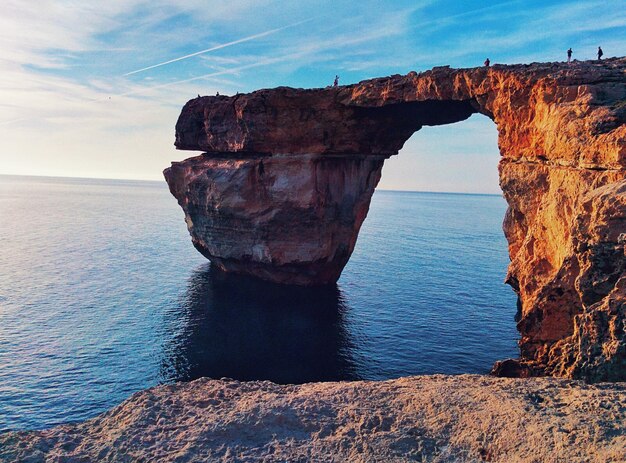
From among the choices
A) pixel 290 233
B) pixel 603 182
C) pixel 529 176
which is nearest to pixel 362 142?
pixel 290 233

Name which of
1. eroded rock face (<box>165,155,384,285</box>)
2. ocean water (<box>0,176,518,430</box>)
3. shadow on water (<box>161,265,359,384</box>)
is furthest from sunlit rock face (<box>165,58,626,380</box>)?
ocean water (<box>0,176,518,430</box>)

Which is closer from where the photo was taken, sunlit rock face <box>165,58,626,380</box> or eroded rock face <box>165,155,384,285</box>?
sunlit rock face <box>165,58,626,380</box>

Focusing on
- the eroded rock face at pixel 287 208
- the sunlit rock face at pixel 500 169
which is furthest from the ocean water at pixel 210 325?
the sunlit rock face at pixel 500 169

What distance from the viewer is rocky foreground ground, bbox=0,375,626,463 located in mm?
14031

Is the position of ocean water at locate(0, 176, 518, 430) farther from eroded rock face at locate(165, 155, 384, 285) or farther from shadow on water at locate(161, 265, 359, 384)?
eroded rock face at locate(165, 155, 384, 285)

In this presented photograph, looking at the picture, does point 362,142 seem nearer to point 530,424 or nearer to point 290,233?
point 290,233

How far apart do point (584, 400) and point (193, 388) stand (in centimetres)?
1531

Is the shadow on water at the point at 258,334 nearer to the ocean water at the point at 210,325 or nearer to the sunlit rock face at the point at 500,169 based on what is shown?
the ocean water at the point at 210,325

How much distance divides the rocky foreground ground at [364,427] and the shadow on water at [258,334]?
33.2 feet

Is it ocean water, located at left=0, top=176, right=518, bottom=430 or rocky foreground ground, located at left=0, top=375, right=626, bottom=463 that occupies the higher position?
rocky foreground ground, located at left=0, top=375, right=626, bottom=463

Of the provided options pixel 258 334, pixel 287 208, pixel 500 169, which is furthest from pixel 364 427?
pixel 287 208

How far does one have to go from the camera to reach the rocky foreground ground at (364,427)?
14031 mm

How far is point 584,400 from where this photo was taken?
49.6 feet

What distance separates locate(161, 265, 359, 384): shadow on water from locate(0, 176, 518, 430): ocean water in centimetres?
13
